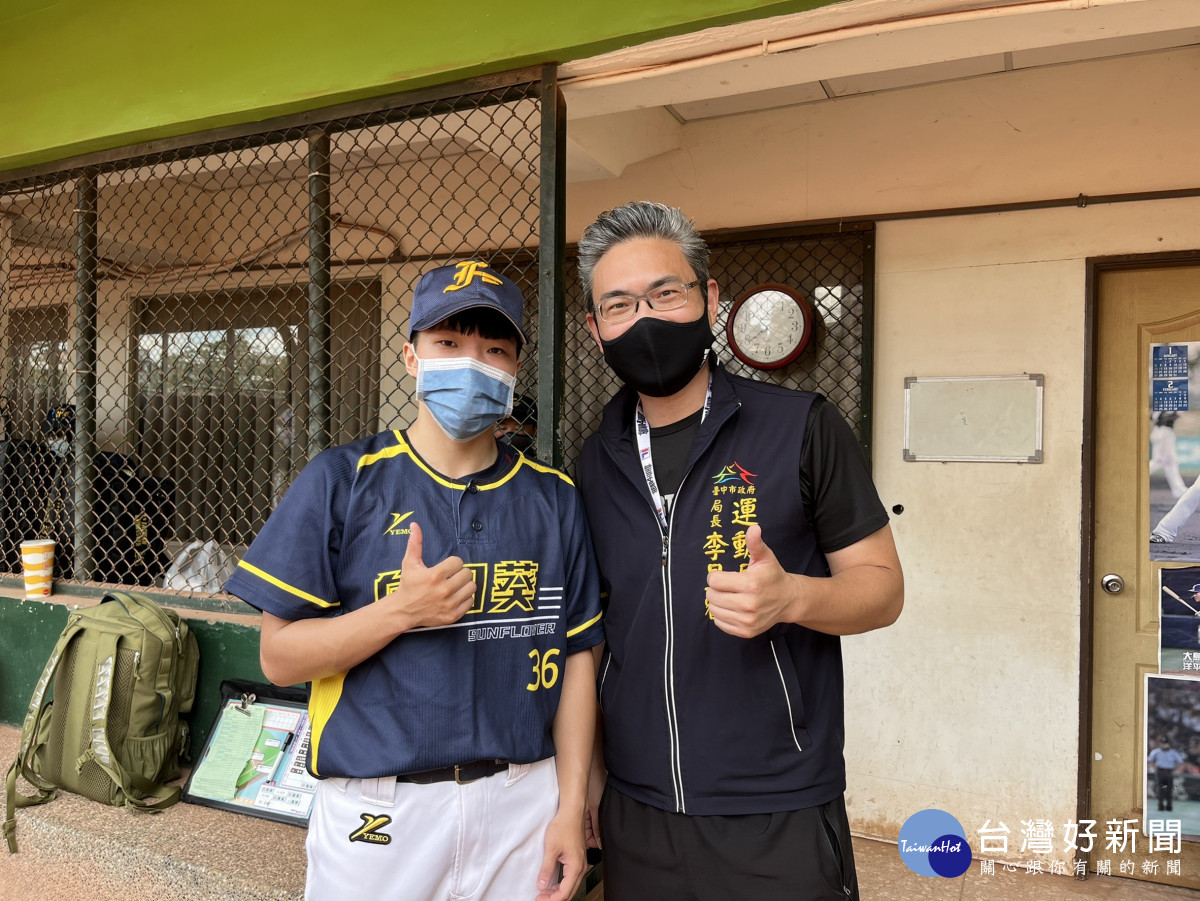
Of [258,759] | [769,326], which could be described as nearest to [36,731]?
[258,759]

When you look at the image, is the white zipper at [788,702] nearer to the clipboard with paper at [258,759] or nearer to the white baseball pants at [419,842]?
the white baseball pants at [419,842]

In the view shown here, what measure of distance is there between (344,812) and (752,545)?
31.6 inches

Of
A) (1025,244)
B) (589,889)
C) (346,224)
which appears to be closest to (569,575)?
(589,889)

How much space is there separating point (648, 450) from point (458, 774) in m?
0.65

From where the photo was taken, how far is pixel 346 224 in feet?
13.1

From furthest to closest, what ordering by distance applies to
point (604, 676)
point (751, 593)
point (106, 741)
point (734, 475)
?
point (106, 741), point (604, 676), point (734, 475), point (751, 593)

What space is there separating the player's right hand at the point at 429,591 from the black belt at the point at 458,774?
0.97 ft

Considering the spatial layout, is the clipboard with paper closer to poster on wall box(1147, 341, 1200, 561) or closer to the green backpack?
the green backpack

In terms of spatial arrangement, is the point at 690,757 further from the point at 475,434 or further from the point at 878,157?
the point at 878,157

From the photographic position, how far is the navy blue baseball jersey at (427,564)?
1251mm

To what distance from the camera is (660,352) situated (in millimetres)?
1357

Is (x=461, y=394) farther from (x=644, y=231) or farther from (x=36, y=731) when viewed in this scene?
(x=36, y=731)

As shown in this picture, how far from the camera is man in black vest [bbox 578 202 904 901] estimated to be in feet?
4.15

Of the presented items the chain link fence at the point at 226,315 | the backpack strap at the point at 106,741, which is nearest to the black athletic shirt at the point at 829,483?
the chain link fence at the point at 226,315
